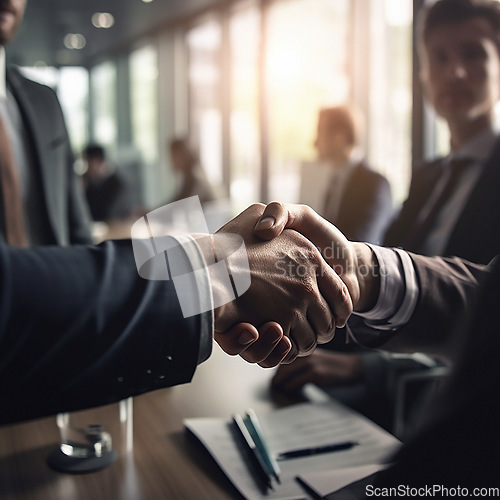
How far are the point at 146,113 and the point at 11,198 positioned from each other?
21.8ft

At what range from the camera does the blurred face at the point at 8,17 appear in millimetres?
1255

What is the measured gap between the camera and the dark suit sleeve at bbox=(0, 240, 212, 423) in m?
0.45

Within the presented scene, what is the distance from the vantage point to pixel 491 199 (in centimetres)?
66

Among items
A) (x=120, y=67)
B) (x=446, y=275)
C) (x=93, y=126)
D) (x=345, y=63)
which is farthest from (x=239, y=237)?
(x=93, y=126)

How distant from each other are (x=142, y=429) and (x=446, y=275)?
0.46 meters

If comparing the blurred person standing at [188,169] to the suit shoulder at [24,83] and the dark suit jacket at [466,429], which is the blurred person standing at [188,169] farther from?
the dark suit jacket at [466,429]

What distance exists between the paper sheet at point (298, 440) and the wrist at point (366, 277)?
157 millimetres

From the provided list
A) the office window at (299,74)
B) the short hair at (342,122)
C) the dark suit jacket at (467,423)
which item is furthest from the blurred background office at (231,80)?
the dark suit jacket at (467,423)

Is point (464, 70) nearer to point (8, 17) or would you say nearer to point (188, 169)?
point (8, 17)

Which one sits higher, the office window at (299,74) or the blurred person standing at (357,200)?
the office window at (299,74)

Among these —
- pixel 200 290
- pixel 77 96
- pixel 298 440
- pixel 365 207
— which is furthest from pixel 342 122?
pixel 77 96

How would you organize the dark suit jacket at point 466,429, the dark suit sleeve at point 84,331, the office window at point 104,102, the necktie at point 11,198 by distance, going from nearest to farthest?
the dark suit jacket at point 466,429 < the dark suit sleeve at point 84,331 < the necktie at point 11,198 < the office window at point 104,102

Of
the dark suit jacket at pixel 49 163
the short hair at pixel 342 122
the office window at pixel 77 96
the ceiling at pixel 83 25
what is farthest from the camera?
the office window at pixel 77 96

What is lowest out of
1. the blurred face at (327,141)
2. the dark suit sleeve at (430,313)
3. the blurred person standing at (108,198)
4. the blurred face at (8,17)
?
the blurred person standing at (108,198)
